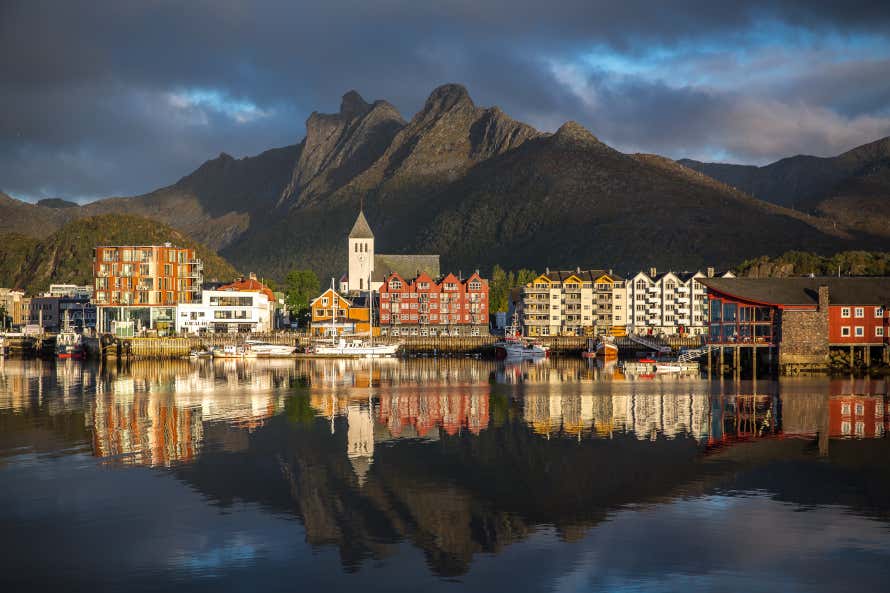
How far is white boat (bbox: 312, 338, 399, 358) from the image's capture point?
128 meters

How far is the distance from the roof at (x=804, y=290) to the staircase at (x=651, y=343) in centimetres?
2826

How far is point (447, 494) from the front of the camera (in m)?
35.9

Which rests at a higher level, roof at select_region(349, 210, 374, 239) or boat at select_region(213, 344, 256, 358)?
roof at select_region(349, 210, 374, 239)

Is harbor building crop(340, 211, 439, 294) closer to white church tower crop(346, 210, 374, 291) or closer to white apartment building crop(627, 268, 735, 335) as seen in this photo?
white church tower crop(346, 210, 374, 291)

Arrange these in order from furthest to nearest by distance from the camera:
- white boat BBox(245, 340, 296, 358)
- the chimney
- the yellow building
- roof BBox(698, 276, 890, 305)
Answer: the yellow building
white boat BBox(245, 340, 296, 358)
roof BBox(698, 276, 890, 305)
the chimney

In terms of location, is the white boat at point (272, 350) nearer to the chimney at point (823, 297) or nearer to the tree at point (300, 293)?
the tree at point (300, 293)

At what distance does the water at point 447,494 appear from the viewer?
26.7 meters

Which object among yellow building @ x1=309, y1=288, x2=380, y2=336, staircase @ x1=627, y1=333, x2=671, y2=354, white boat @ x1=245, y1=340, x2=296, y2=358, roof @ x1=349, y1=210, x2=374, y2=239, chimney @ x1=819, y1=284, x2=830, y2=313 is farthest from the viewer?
roof @ x1=349, y1=210, x2=374, y2=239

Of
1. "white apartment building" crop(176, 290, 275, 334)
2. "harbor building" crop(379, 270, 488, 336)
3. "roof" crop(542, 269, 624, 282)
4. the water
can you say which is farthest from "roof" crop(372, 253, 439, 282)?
the water

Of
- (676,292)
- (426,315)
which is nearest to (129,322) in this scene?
(426,315)

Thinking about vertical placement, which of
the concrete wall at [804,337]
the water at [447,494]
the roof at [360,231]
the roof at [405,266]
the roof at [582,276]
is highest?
the roof at [360,231]

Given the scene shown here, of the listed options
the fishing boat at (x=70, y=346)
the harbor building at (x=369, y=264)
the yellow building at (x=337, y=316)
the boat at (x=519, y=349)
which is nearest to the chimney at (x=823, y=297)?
the boat at (x=519, y=349)

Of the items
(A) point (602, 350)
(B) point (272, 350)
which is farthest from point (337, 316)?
(A) point (602, 350)

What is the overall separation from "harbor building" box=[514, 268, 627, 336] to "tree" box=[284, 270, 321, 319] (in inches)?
1738
